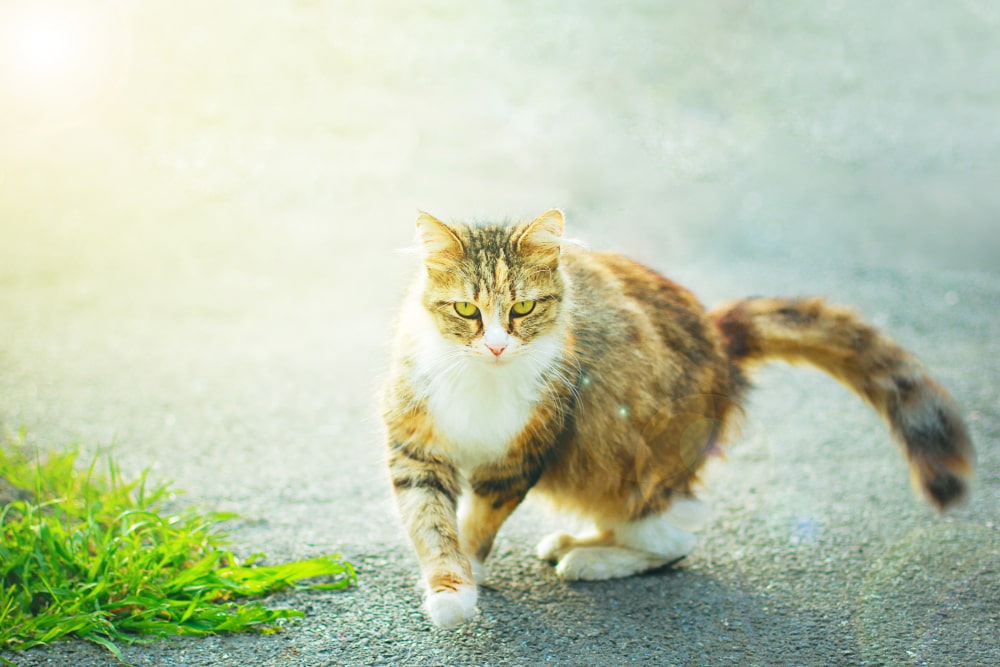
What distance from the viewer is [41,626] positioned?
2723mm

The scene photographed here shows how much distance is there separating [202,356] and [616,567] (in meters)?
3.16

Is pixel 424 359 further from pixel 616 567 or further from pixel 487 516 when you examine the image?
pixel 616 567

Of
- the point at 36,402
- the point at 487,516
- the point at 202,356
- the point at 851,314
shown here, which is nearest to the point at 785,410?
the point at 851,314

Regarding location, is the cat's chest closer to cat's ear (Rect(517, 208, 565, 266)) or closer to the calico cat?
the calico cat

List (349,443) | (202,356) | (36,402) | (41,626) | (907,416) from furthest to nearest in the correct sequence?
1. (202,356)
2. (36,402)
3. (349,443)
4. (907,416)
5. (41,626)

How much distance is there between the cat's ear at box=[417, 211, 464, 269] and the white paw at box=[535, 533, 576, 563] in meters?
1.14

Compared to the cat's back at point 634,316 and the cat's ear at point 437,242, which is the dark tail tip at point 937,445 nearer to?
the cat's back at point 634,316

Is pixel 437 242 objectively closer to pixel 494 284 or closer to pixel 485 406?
pixel 494 284

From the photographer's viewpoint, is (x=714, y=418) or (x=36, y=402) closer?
(x=714, y=418)

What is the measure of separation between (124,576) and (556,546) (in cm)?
144

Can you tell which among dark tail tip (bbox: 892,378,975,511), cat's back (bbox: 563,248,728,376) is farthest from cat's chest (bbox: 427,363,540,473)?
dark tail tip (bbox: 892,378,975,511)

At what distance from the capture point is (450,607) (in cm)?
259

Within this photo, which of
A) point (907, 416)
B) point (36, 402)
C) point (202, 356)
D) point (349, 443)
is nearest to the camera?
point (907, 416)

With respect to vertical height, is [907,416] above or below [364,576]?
above
